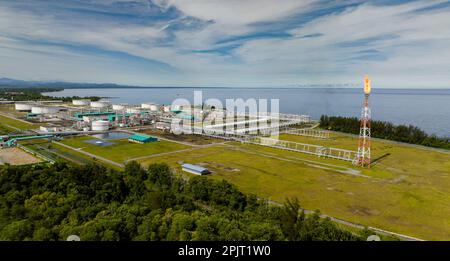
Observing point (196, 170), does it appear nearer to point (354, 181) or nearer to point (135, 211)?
point (135, 211)

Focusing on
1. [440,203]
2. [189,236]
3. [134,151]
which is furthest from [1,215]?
[440,203]

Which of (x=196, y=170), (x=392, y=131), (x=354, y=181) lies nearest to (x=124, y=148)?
(x=196, y=170)

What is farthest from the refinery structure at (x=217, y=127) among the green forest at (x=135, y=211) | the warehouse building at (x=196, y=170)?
the green forest at (x=135, y=211)

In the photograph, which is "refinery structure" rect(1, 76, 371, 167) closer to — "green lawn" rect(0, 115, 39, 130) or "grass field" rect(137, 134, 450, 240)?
"green lawn" rect(0, 115, 39, 130)

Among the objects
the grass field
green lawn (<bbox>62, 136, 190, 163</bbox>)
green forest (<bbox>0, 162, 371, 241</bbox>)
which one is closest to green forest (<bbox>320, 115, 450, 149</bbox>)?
the grass field

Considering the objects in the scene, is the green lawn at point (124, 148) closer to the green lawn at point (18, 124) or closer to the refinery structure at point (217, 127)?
the refinery structure at point (217, 127)
